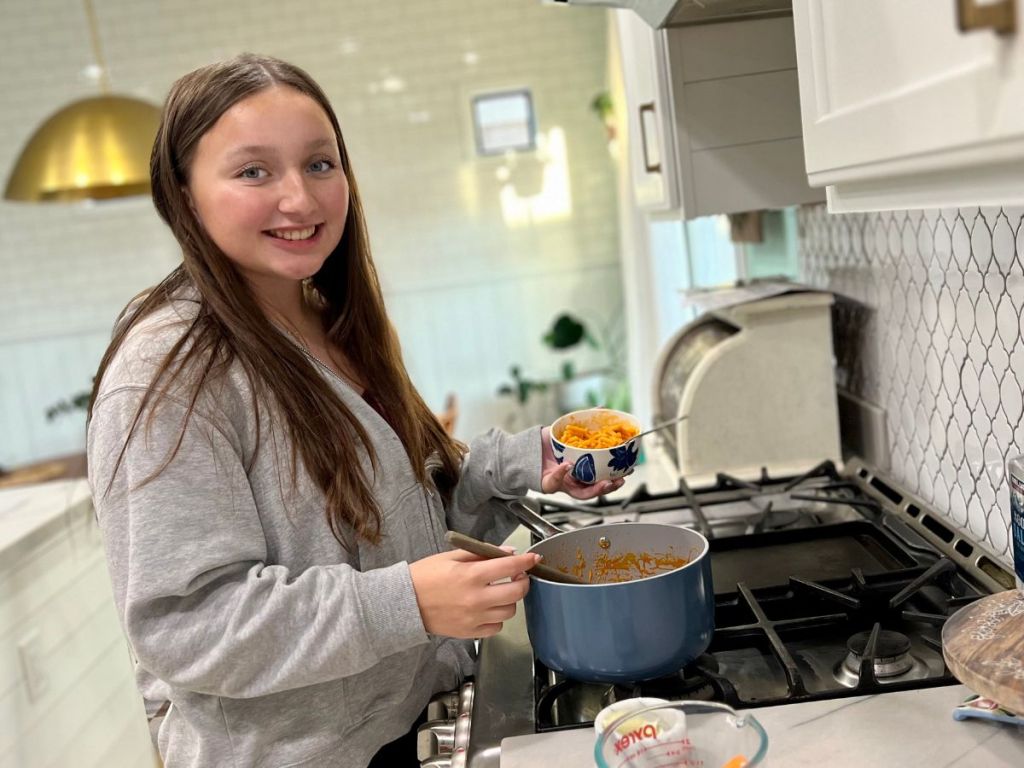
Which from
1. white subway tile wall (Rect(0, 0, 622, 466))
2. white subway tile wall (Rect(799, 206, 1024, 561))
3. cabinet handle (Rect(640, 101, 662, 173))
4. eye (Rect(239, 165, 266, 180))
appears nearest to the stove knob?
eye (Rect(239, 165, 266, 180))

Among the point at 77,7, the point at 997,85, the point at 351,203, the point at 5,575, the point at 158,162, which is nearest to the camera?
the point at 997,85

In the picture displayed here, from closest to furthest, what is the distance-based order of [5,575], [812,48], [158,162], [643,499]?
[812,48] → [158,162] → [643,499] → [5,575]

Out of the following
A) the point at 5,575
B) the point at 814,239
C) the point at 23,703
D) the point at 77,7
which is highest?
the point at 77,7

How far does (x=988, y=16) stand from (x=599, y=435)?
32.7 inches

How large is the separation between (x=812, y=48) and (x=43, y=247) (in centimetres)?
470

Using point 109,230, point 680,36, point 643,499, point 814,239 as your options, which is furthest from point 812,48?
point 109,230

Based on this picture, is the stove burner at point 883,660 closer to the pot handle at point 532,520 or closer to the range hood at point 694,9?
the pot handle at point 532,520

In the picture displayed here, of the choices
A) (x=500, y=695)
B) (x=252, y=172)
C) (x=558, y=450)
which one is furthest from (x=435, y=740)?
(x=252, y=172)

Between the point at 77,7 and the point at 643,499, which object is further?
the point at 77,7

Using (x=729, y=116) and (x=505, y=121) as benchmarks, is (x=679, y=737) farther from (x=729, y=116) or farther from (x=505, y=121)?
(x=505, y=121)

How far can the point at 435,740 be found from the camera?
3.12 feet

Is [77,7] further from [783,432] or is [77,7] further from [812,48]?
[812,48]

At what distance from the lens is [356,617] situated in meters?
0.86

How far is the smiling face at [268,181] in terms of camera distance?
0.98 metres
